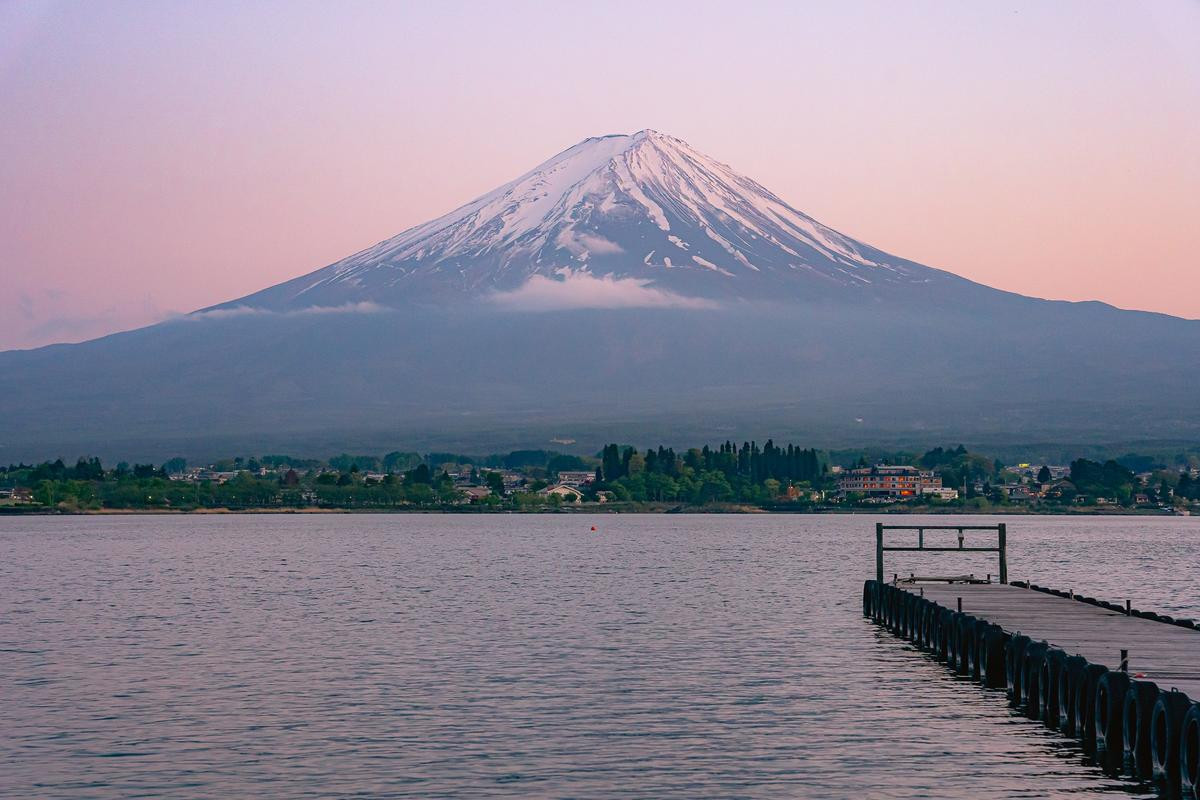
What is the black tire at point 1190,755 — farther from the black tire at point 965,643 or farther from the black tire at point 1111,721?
the black tire at point 965,643

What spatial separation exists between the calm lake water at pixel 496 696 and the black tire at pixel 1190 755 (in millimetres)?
1536

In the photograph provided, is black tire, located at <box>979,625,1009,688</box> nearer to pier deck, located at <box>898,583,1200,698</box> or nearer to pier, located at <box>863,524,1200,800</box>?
pier, located at <box>863,524,1200,800</box>

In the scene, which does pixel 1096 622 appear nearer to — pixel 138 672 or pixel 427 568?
pixel 138 672

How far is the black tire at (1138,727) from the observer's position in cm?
2759

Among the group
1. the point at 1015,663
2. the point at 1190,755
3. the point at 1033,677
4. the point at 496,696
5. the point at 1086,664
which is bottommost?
the point at 496,696

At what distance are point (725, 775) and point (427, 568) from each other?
68442 mm

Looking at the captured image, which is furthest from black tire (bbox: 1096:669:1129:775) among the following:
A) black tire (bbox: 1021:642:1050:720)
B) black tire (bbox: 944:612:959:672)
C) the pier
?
black tire (bbox: 944:612:959:672)

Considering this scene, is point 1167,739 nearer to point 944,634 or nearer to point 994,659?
point 994,659

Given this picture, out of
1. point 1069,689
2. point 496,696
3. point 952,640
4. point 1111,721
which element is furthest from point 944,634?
point 1111,721

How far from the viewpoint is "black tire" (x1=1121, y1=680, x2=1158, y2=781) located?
27594 millimetres

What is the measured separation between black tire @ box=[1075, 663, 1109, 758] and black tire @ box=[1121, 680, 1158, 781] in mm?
1211

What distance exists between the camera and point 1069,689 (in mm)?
32531

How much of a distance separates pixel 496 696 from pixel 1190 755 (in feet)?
52.6

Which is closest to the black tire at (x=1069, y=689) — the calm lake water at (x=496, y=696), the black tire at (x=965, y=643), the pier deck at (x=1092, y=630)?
the calm lake water at (x=496, y=696)
